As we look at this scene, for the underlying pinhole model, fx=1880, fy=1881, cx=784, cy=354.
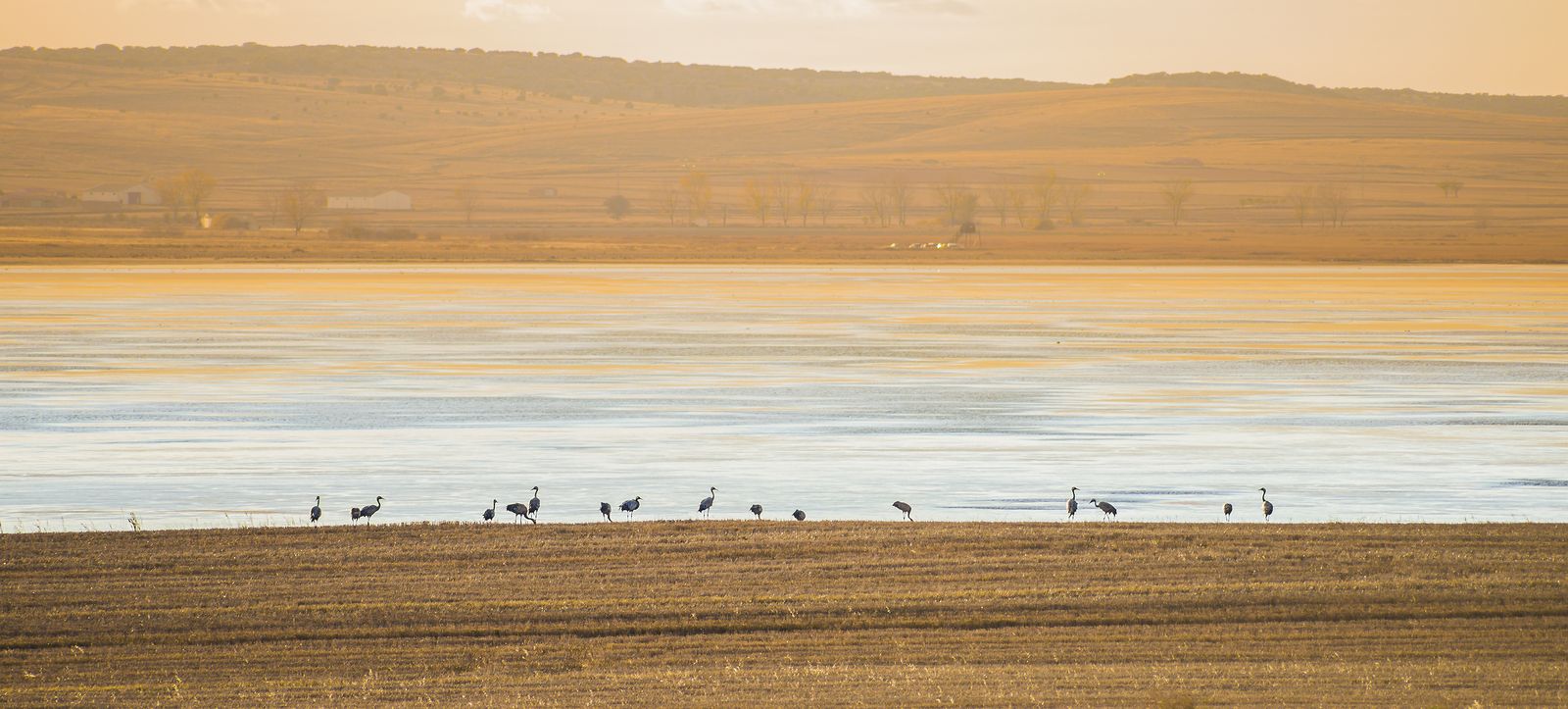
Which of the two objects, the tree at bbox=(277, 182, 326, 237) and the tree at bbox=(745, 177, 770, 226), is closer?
the tree at bbox=(277, 182, 326, 237)

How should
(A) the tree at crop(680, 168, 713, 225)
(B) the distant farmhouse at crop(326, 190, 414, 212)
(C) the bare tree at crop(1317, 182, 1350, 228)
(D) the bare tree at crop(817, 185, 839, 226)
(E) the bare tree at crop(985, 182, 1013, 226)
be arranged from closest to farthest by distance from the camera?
(C) the bare tree at crop(1317, 182, 1350, 228) < (E) the bare tree at crop(985, 182, 1013, 226) < (A) the tree at crop(680, 168, 713, 225) < (D) the bare tree at crop(817, 185, 839, 226) < (B) the distant farmhouse at crop(326, 190, 414, 212)

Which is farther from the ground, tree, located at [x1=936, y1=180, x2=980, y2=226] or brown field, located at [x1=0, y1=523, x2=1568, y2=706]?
tree, located at [x1=936, y1=180, x2=980, y2=226]

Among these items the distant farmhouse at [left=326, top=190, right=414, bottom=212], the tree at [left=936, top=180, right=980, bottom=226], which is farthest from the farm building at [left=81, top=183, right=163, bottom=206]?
the tree at [left=936, top=180, right=980, bottom=226]

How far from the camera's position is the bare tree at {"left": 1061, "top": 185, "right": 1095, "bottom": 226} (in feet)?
536

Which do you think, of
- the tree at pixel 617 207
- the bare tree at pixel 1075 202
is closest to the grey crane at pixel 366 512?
the bare tree at pixel 1075 202

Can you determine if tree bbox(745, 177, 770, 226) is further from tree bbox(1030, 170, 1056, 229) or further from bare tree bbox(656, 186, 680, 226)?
tree bbox(1030, 170, 1056, 229)

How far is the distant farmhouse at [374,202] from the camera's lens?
190 m

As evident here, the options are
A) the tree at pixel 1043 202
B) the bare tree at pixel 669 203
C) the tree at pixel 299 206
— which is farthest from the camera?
the bare tree at pixel 669 203


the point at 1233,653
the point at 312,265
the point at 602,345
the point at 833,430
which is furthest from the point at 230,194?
the point at 1233,653

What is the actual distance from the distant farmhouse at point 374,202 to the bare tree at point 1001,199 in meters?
59.3

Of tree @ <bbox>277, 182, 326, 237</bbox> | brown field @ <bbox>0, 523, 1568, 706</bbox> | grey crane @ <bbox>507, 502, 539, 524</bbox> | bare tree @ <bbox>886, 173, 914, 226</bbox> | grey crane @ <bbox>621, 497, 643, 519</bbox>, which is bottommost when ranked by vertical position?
brown field @ <bbox>0, 523, 1568, 706</bbox>

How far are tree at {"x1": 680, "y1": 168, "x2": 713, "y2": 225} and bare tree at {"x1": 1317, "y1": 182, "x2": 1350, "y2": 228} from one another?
56112mm

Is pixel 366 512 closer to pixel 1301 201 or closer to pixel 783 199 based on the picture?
pixel 1301 201

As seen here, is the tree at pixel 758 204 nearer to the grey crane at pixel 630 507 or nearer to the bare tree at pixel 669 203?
the bare tree at pixel 669 203
